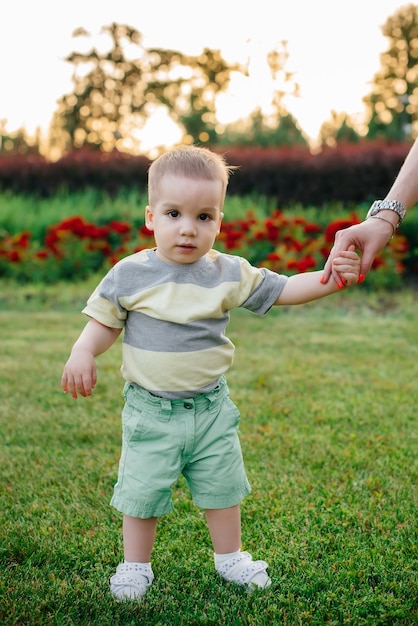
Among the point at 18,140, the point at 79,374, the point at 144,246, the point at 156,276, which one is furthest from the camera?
the point at 18,140

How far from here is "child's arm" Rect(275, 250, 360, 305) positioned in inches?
82.3

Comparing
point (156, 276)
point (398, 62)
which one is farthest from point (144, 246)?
point (398, 62)

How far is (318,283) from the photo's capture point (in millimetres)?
2121

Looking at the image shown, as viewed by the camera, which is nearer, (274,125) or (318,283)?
(318,283)

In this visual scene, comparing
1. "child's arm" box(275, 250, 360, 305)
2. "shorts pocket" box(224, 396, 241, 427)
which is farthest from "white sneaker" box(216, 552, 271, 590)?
"child's arm" box(275, 250, 360, 305)

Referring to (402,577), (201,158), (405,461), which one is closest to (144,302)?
(201,158)

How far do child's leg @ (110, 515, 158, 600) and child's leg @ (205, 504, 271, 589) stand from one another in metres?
0.20

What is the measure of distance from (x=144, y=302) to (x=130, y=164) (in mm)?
9087

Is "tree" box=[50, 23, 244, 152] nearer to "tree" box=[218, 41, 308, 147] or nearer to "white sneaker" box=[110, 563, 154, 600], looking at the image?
"tree" box=[218, 41, 308, 147]

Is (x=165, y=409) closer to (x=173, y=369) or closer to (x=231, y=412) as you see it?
(x=173, y=369)

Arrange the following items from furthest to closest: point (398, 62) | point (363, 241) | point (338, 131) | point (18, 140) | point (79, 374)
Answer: point (398, 62) < point (18, 140) < point (338, 131) < point (363, 241) < point (79, 374)

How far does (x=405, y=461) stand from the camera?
3020 millimetres

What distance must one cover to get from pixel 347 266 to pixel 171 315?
0.55m

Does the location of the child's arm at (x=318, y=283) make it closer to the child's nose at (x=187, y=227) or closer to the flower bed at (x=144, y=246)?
the child's nose at (x=187, y=227)
